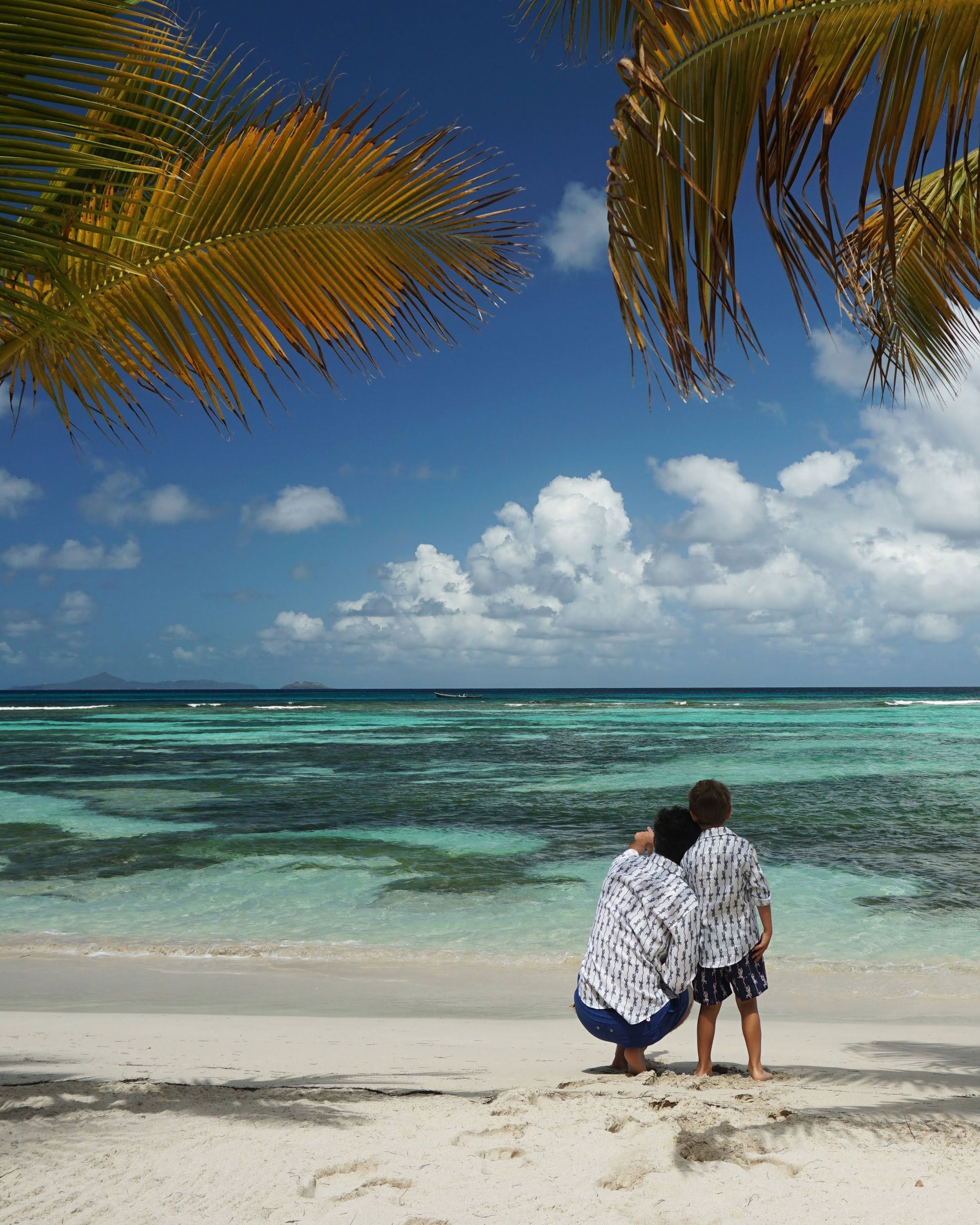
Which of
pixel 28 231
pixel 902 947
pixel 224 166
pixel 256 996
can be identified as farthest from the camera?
pixel 902 947

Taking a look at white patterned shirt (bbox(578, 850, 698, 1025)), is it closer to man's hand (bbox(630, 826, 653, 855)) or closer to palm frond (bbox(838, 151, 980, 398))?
man's hand (bbox(630, 826, 653, 855))

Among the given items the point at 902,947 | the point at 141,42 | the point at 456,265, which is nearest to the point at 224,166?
the point at 141,42

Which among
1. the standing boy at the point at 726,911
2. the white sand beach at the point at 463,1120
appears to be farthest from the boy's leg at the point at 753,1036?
the white sand beach at the point at 463,1120

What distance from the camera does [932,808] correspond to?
1424 centimetres

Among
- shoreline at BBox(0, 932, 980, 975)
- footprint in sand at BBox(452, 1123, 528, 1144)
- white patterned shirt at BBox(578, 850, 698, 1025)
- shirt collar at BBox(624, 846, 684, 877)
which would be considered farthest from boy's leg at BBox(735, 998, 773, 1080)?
shoreline at BBox(0, 932, 980, 975)

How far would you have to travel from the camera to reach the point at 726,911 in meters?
3.78

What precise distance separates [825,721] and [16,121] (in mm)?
43701

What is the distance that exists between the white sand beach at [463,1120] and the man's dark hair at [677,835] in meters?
0.95

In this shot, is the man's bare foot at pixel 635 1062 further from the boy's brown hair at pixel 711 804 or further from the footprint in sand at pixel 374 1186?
the footprint in sand at pixel 374 1186

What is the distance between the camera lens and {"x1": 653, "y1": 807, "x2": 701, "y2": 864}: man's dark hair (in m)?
3.98

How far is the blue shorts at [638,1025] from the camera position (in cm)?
382

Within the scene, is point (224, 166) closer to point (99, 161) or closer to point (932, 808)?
point (99, 161)

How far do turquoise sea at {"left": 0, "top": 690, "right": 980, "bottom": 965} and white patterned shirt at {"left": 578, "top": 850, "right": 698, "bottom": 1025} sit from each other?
341 centimetres

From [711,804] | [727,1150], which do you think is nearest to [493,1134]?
[727,1150]
